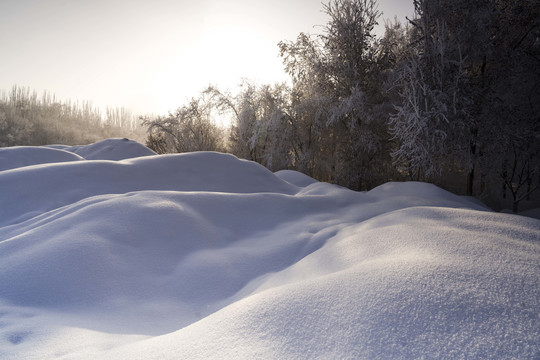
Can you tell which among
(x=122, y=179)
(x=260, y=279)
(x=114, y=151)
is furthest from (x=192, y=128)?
(x=260, y=279)

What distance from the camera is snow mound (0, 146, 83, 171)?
23.6 ft

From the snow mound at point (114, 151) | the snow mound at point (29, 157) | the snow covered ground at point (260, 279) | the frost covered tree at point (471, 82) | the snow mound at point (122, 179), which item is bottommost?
the snow covered ground at point (260, 279)

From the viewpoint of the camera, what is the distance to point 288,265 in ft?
9.30

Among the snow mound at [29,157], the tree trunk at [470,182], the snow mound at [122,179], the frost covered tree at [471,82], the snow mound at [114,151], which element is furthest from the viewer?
the snow mound at [114,151]

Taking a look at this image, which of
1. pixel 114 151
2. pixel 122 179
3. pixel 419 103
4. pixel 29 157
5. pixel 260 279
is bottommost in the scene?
pixel 260 279

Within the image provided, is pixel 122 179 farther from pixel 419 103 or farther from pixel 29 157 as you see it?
pixel 419 103

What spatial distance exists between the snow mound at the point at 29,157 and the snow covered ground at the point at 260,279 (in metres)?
2.80

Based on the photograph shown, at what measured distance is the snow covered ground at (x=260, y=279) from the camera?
3.96 ft

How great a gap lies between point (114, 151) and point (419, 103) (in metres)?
7.45

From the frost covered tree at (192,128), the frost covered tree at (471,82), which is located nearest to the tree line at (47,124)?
the frost covered tree at (192,128)

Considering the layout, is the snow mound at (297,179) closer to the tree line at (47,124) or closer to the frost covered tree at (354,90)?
the frost covered tree at (354,90)

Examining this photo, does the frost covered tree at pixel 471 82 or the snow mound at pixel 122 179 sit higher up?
the frost covered tree at pixel 471 82

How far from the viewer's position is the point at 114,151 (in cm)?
892

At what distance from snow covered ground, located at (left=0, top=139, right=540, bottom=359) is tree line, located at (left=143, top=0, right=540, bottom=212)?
2.14m
